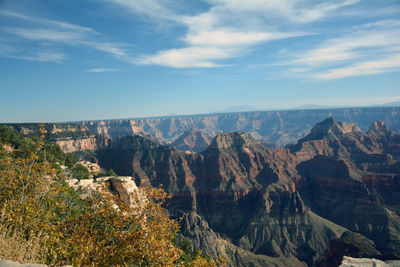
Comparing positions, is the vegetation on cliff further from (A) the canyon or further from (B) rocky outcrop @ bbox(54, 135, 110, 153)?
(B) rocky outcrop @ bbox(54, 135, 110, 153)

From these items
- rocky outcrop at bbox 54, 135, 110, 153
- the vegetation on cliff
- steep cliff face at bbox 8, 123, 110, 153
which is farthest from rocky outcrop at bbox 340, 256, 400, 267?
rocky outcrop at bbox 54, 135, 110, 153

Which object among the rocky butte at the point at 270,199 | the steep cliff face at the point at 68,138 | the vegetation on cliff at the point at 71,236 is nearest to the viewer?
the vegetation on cliff at the point at 71,236

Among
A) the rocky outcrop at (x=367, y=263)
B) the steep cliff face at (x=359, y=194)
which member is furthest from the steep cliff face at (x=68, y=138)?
the rocky outcrop at (x=367, y=263)

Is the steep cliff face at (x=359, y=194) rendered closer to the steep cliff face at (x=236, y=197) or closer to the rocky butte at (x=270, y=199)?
the rocky butte at (x=270, y=199)

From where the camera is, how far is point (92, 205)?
22.6 m

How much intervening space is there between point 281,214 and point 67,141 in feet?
526

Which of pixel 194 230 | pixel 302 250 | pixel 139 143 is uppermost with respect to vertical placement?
pixel 139 143

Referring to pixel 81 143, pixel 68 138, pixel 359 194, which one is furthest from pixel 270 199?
pixel 68 138

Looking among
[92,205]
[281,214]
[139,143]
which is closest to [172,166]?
[139,143]

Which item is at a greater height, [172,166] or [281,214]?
[172,166]

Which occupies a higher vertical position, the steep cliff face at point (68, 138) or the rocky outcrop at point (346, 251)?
the steep cliff face at point (68, 138)

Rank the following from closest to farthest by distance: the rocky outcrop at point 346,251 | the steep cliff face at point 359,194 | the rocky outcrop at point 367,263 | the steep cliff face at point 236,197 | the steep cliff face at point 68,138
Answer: the rocky outcrop at point 367,263 → the rocky outcrop at point 346,251 → the steep cliff face at point 236,197 → the steep cliff face at point 359,194 → the steep cliff face at point 68,138

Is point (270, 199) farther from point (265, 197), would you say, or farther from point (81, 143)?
point (81, 143)

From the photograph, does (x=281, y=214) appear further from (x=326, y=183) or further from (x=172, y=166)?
(x=172, y=166)
